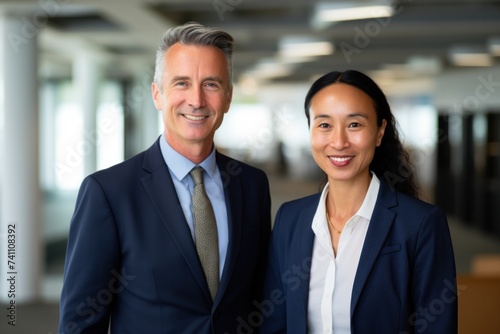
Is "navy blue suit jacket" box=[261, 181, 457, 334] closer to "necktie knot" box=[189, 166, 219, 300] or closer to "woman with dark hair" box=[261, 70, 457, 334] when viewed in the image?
"woman with dark hair" box=[261, 70, 457, 334]

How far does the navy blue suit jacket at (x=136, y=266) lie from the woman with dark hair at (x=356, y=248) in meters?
0.22

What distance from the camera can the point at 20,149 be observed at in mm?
7125

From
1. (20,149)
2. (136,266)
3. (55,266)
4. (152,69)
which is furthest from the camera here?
(152,69)

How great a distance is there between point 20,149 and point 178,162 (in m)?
5.64

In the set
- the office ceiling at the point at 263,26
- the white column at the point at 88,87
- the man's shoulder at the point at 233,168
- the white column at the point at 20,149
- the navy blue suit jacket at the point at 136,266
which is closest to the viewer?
the navy blue suit jacket at the point at 136,266

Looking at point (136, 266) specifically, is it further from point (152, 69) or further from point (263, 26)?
point (152, 69)

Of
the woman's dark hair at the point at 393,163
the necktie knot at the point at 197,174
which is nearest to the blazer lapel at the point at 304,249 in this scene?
the woman's dark hair at the point at 393,163

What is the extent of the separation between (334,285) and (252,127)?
95.0 feet

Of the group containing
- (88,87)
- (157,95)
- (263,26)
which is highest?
(263,26)

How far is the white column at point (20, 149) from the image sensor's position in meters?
7.10

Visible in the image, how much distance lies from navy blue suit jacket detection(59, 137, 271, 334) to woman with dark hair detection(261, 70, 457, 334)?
0.22 metres

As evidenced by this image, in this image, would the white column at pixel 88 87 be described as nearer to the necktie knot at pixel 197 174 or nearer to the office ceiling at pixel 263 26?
the office ceiling at pixel 263 26

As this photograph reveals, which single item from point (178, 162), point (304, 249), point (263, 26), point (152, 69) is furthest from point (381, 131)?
point (152, 69)

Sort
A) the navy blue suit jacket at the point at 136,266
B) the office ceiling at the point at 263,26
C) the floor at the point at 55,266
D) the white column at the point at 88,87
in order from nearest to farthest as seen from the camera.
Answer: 1. the navy blue suit jacket at the point at 136,266
2. the floor at the point at 55,266
3. the office ceiling at the point at 263,26
4. the white column at the point at 88,87
